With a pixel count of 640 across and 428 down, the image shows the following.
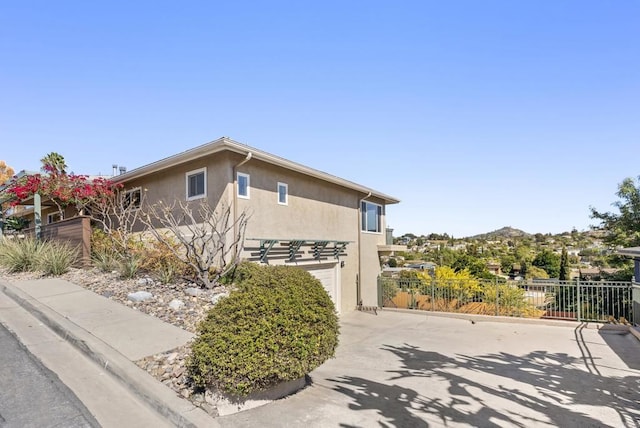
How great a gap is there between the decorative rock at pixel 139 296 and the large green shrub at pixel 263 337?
12.2ft

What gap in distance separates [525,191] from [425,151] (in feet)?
32.6

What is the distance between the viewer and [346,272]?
15859mm

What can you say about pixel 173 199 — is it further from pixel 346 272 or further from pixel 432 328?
pixel 432 328

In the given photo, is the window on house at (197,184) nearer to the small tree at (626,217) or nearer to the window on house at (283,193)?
the window on house at (283,193)

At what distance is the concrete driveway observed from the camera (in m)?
4.04

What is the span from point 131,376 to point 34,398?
88cm

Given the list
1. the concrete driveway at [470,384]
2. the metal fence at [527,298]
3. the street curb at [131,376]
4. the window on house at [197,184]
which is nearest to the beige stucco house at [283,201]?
the window on house at [197,184]

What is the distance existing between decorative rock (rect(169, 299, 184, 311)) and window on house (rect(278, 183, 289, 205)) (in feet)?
18.1

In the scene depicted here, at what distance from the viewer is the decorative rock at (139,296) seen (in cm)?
727

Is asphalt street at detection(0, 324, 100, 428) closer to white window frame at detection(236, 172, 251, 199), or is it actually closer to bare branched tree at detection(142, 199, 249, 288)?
bare branched tree at detection(142, 199, 249, 288)

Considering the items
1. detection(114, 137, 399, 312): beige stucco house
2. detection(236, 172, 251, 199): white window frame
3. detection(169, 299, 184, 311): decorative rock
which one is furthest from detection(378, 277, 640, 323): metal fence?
detection(169, 299, 184, 311): decorative rock

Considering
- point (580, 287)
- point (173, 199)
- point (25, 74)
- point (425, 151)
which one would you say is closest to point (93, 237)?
point (173, 199)

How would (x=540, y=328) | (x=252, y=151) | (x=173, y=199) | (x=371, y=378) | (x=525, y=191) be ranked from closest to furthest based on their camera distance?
(x=371, y=378)
(x=252, y=151)
(x=540, y=328)
(x=173, y=199)
(x=525, y=191)

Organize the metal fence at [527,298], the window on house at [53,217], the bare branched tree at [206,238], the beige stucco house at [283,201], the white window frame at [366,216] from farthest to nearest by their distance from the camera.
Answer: the window on house at [53,217] < the white window frame at [366,216] < the metal fence at [527,298] < the beige stucco house at [283,201] < the bare branched tree at [206,238]
